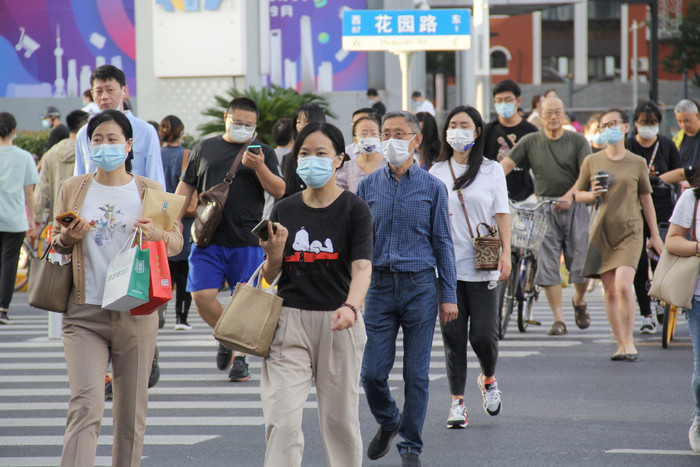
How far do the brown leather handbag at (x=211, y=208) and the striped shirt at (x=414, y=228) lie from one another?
6.52ft

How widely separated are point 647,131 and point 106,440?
654cm

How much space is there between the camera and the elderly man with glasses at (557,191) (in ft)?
35.9

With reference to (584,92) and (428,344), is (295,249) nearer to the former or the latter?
(428,344)

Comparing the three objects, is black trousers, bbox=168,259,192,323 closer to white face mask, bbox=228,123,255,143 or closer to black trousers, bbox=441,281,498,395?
white face mask, bbox=228,123,255,143

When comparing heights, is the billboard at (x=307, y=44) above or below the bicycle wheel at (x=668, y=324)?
above

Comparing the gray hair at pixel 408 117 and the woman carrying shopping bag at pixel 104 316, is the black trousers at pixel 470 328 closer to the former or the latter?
the gray hair at pixel 408 117

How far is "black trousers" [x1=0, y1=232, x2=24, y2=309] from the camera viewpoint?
41.4 ft

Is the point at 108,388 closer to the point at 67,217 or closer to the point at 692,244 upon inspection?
the point at 67,217

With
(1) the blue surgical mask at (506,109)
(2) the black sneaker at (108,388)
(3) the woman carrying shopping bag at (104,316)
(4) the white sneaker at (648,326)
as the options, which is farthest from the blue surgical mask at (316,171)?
(4) the white sneaker at (648,326)

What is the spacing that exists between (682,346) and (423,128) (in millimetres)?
3276

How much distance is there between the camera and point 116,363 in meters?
5.33

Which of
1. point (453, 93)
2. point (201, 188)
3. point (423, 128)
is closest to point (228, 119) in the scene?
point (201, 188)

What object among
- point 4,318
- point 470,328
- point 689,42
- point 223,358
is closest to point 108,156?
point 470,328

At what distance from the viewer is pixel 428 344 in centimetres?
631
